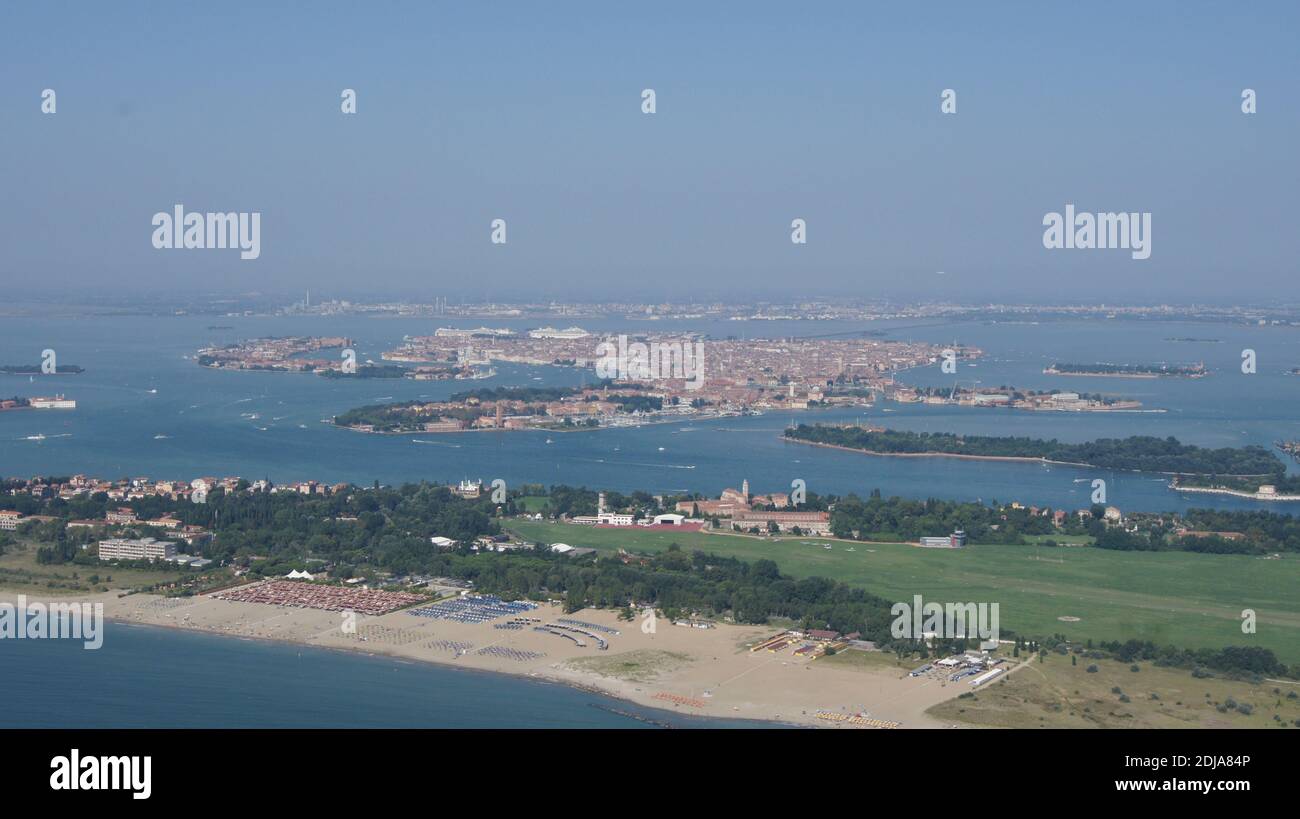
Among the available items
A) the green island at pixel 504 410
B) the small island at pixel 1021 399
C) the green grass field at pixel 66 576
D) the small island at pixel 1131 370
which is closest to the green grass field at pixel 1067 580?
the green grass field at pixel 66 576

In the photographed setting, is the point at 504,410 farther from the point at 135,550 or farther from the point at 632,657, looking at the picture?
the point at 632,657

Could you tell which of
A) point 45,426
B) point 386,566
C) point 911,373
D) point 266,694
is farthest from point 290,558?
point 911,373

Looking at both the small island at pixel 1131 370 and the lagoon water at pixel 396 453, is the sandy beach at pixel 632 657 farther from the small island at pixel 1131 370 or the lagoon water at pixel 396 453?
the small island at pixel 1131 370

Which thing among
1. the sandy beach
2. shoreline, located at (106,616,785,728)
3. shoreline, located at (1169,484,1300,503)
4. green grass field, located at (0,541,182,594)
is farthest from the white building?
shoreline, located at (1169,484,1300,503)

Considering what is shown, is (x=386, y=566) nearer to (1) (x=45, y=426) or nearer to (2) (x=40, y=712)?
(2) (x=40, y=712)

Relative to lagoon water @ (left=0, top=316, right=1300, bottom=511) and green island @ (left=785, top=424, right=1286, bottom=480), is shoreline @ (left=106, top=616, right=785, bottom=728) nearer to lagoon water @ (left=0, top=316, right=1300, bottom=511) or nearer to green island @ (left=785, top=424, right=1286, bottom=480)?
lagoon water @ (left=0, top=316, right=1300, bottom=511)

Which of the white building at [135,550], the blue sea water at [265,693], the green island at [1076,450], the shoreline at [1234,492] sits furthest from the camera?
the green island at [1076,450]
